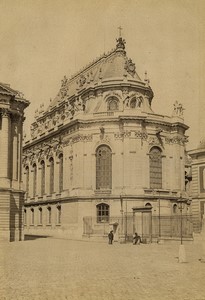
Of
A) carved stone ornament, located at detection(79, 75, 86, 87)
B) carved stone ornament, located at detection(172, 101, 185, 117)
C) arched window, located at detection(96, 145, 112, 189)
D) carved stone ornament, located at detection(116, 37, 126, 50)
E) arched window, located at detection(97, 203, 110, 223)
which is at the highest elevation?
carved stone ornament, located at detection(116, 37, 126, 50)

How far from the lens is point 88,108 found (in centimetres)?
4812

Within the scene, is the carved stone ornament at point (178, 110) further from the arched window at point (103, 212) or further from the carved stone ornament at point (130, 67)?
the arched window at point (103, 212)

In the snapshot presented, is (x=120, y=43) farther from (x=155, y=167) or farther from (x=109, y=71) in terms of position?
(x=155, y=167)

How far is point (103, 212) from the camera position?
4291cm

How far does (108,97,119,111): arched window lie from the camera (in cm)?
4697

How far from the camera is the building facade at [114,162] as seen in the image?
4219 cm

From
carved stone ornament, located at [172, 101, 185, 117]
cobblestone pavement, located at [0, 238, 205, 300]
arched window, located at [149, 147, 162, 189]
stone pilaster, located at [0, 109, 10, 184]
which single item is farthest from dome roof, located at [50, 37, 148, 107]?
cobblestone pavement, located at [0, 238, 205, 300]

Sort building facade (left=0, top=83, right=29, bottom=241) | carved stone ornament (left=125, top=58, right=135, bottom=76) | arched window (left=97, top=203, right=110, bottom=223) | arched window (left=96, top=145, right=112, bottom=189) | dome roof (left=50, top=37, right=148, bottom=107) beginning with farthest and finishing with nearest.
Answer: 1. carved stone ornament (left=125, top=58, right=135, bottom=76)
2. dome roof (left=50, top=37, right=148, bottom=107)
3. arched window (left=96, top=145, right=112, bottom=189)
4. arched window (left=97, top=203, right=110, bottom=223)
5. building facade (left=0, top=83, right=29, bottom=241)

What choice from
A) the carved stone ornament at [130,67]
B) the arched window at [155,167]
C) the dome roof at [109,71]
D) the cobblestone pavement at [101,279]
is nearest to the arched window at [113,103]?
the dome roof at [109,71]

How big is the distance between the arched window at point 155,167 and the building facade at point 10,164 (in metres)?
14.3

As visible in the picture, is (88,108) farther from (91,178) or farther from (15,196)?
(15,196)

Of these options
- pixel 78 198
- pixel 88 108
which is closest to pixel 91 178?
pixel 78 198

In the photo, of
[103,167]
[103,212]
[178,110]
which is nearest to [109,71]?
[178,110]

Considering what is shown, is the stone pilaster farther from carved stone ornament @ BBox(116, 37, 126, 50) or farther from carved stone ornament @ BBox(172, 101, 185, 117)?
carved stone ornament @ BBox(116, 37, 126, 50)
